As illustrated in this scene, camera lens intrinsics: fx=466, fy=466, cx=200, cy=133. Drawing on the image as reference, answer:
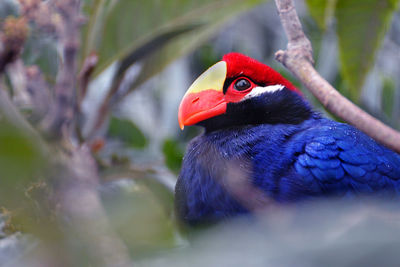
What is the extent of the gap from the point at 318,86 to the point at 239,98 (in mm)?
515

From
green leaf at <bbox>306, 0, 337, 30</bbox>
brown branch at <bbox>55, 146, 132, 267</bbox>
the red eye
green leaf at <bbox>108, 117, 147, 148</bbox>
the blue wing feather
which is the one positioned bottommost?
brown branch at <bbox>55, 146, 132, 267</bbox>

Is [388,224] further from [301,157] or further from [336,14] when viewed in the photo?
[336,14]

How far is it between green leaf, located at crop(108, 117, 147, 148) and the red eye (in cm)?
127

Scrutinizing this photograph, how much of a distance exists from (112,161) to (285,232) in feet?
4.67

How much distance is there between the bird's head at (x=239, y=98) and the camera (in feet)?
3.97

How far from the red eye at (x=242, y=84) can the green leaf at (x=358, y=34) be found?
0.70 metres

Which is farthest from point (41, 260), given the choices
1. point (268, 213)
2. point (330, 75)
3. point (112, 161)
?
point (330, 75)

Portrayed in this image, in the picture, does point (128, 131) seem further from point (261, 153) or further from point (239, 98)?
point (261, 153)

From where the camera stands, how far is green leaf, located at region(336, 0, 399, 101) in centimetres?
179

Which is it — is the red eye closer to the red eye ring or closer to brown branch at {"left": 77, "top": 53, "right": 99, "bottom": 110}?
the red eye ring

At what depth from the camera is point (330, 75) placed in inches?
124

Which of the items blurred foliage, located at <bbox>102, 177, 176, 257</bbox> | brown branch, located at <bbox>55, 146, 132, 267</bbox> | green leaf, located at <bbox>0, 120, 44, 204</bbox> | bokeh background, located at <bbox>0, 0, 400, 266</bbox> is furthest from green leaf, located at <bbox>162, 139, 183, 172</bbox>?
green leaf, located at <bbox>0, 120, 44, 204</bbox>

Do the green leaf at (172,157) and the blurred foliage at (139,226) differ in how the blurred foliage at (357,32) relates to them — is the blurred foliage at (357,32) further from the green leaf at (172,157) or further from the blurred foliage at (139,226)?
the blurred foliage at (139,226)

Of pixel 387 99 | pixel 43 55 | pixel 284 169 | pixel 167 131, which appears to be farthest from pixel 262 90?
pixel 167 131
